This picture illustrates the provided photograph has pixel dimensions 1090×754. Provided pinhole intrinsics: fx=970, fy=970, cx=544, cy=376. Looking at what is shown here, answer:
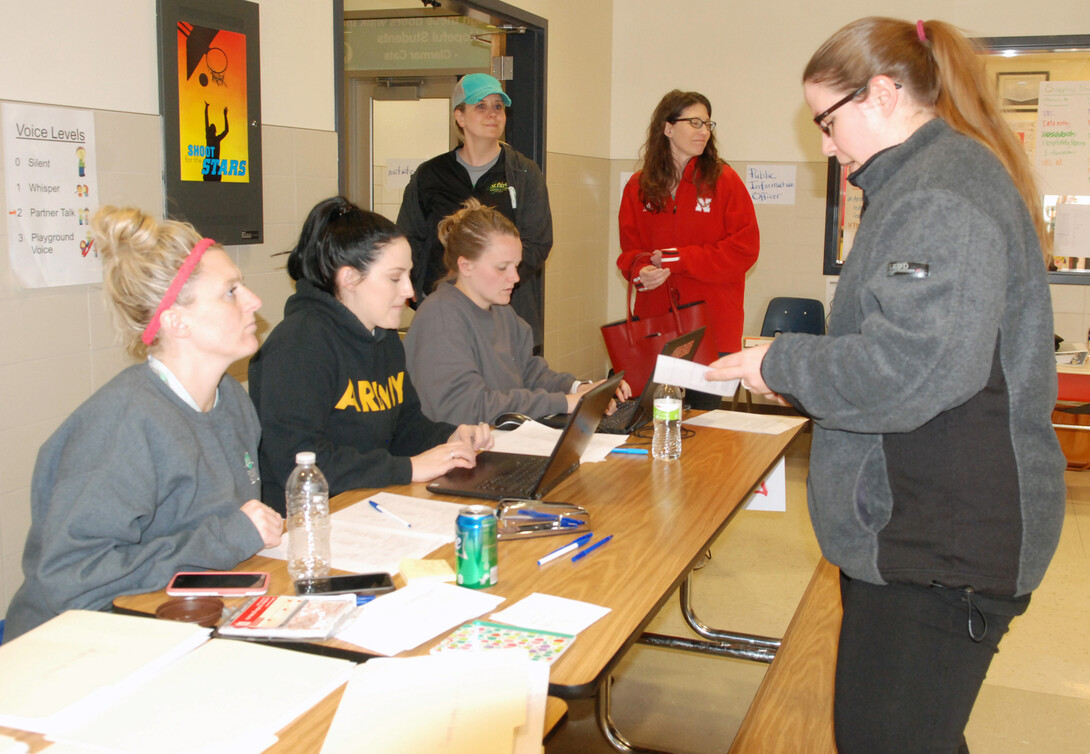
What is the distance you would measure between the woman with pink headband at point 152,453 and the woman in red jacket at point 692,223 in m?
2.63

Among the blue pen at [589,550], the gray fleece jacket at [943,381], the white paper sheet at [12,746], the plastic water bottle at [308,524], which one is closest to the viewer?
the white paper sheet at [12,746]

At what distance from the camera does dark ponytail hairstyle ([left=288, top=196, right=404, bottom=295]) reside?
7.66 feet

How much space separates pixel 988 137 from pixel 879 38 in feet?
0.72

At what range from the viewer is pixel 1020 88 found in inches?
233

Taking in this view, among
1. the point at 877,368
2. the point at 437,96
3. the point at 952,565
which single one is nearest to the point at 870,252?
the point at 877,368

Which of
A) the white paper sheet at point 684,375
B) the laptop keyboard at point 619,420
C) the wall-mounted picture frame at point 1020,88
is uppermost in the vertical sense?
the wall-mounted picture frame at point 1020,88

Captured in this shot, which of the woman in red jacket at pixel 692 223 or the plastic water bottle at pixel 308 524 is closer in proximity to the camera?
the plastic water bottle at pixel 308 524

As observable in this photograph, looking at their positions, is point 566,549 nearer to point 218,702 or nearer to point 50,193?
point 218,702

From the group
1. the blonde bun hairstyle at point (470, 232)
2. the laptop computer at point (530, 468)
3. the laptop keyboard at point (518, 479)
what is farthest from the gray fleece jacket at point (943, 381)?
the blonde bun hairstyle at point (470, 232)

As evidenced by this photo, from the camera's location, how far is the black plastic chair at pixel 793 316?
19.3 feet

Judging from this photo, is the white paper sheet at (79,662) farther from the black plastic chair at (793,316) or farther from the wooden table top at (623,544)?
the black plastic chair at (793,316)

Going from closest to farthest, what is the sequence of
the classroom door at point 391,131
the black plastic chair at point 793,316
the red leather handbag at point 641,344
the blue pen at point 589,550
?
the blue pen at point 589,550 < the red leather handbag at point 641,344 < the black plastic chair at point 793,316 < the classroom door at point 391,131

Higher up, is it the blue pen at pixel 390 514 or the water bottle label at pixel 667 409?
the water bottle label at pixel 667 409

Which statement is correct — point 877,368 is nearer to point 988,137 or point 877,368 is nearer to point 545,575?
point 988,137
